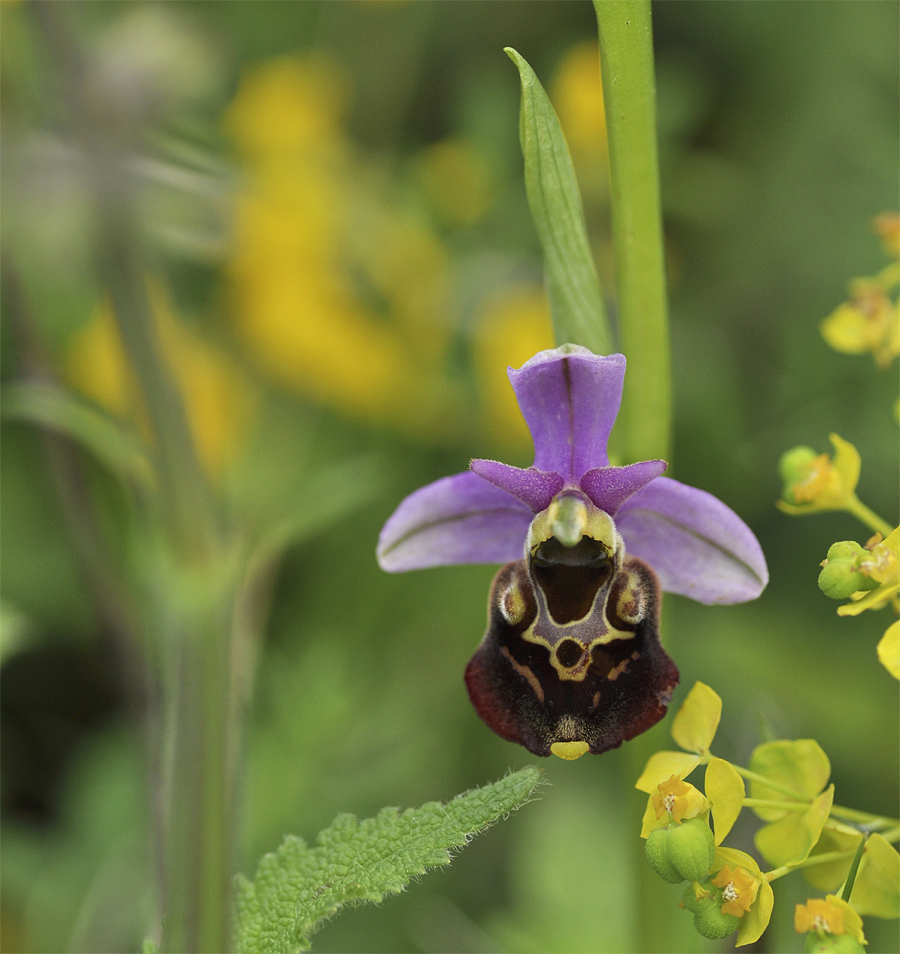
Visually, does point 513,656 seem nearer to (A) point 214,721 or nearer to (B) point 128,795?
(A) point 214,721

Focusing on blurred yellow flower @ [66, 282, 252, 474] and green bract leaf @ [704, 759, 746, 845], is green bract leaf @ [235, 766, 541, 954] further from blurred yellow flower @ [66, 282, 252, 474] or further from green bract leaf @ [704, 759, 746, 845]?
blurred yellow flower @ [66, 282, 252, 474]

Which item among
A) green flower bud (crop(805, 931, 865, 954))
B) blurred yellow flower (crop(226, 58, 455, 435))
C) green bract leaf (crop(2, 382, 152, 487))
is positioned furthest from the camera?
blurred yellow flower (crop(226, 58, 455, 435))

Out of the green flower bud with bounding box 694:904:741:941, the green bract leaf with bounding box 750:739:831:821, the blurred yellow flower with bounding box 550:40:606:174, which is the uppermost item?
the blurred yellow flower with bounding box 550:40:606:174

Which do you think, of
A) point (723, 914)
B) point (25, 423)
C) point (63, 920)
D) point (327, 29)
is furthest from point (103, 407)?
point (723, 914)

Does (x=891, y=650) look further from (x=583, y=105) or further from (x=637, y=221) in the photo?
(x=583, y=105)

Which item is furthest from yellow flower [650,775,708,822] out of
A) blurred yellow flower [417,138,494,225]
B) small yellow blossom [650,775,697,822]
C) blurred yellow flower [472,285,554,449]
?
blurred yellow flower [417,138,494,225]

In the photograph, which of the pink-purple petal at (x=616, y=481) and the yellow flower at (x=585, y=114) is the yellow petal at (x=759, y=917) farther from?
the yellow flower at (x=585, y=114)

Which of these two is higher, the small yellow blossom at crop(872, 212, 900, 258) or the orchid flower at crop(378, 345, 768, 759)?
the small yellow blossom at crop(872, 212, 900, 258)
